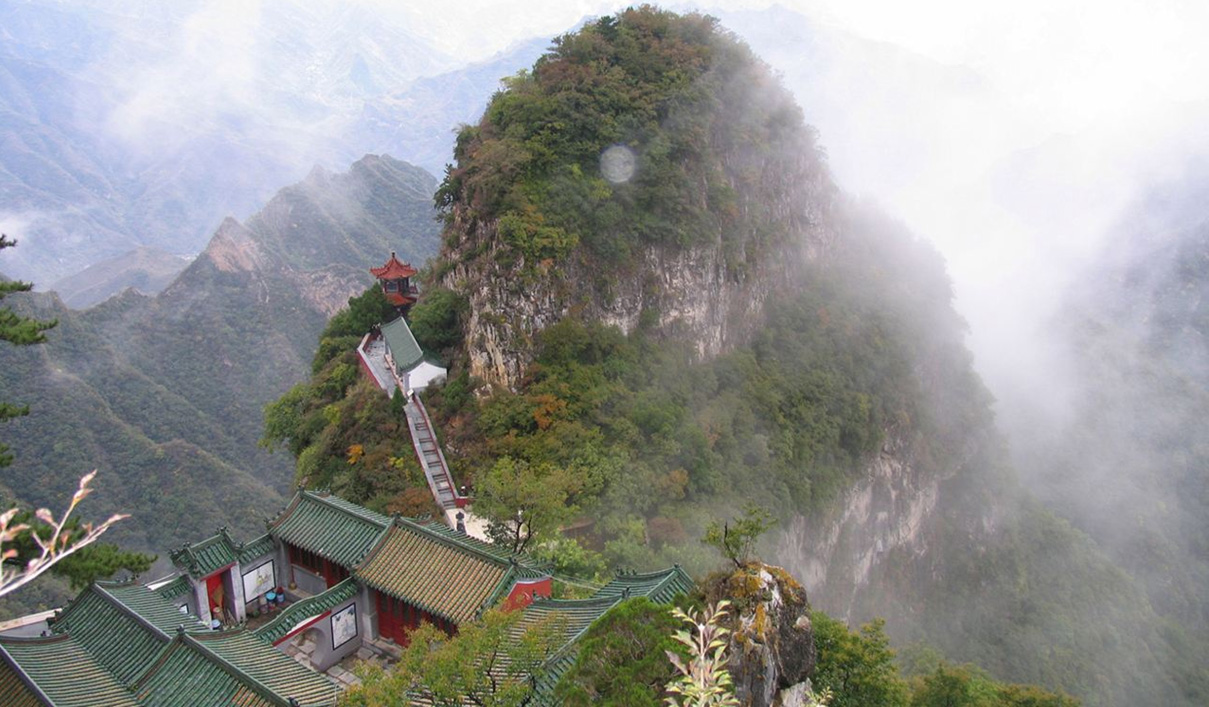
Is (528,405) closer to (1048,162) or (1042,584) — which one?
(1042,584)

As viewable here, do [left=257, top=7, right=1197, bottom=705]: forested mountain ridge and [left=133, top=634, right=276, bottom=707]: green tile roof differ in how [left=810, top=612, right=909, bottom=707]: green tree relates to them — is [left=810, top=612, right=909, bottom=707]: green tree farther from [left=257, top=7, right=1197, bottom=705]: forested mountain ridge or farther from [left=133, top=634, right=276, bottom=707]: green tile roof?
[left=133, top=634, right=276, bottom=707]: green tile roof

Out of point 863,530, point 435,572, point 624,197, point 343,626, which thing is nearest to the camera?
point 435,572

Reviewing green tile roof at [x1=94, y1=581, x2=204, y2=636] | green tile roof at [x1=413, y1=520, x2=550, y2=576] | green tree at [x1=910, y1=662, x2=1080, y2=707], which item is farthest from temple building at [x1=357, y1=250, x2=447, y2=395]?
green tree at [x1=910, y1=662, x2=1080, y2=707]

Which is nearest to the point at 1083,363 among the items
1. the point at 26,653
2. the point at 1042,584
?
the point at 1042,584

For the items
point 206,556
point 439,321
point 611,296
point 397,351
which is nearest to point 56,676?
point 206,556

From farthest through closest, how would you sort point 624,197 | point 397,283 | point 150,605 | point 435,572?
point 397,283 < point 624,197 < point 435,572 < point 150,605

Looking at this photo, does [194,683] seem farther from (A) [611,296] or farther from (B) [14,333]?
(A) [611,296]
